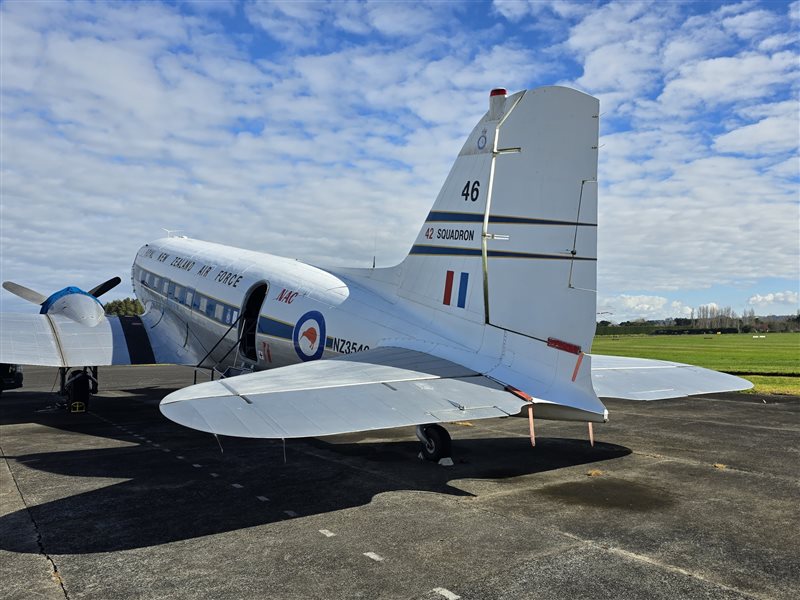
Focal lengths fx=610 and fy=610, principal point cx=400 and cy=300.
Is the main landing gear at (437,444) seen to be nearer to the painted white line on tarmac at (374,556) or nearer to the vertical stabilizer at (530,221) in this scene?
the vertical stabilizer at (530,221)

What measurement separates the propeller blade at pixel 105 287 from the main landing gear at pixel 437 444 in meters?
19.6

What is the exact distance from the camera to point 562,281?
9.40 meters

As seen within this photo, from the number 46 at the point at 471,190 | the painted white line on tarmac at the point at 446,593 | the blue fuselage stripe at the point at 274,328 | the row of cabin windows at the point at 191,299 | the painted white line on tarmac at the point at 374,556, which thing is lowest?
the painted white line on tarmac at the point at 374,556

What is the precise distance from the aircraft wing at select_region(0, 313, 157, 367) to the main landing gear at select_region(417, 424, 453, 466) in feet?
32.6

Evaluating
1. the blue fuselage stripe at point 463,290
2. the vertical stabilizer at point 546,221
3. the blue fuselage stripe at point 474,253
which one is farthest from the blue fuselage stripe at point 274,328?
the vertical stabilizer at point 546,221

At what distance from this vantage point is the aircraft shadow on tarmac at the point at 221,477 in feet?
24.5

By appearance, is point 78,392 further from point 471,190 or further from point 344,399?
point 471,190

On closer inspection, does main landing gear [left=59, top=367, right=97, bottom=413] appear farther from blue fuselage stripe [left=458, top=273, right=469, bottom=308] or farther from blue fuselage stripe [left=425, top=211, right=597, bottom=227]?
blue fuselage stripe [left=458, top=273, right=469, bottom=308]

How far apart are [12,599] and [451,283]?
7.33 meters

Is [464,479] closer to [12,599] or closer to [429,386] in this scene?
[429,386]

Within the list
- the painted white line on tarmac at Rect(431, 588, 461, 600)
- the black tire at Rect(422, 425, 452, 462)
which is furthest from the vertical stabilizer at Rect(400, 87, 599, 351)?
the painted white line on tarmac at Rect(431, 588, 461, 600)

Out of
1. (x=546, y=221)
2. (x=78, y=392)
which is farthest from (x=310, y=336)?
(x=78, y=392)

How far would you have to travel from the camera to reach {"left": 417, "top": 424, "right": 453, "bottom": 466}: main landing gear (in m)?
10.9

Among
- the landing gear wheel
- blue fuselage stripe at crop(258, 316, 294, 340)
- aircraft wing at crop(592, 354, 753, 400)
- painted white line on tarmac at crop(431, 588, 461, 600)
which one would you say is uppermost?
blue fuselage stripe at crop(258, 316, 294, 340)
